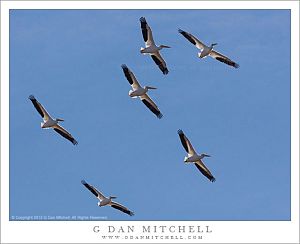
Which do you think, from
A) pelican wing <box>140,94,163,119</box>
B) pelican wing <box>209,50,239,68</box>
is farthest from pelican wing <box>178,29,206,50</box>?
pelican wing <box>140,94,163,119</box>

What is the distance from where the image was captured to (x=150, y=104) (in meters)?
47.7

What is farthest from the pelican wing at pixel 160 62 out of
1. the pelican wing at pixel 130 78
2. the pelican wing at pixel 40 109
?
the pelican wing at pixel 40 109

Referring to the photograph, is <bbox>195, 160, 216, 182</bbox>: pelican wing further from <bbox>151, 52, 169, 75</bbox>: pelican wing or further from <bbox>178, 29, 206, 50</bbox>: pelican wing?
<bbox>178, 29, 206, 50</bbox>: pelican wing

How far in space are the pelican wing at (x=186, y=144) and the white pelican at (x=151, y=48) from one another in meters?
3.07

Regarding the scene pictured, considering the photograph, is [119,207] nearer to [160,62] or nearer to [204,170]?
[204,170]

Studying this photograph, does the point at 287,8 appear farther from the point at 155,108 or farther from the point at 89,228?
the point at 89,228

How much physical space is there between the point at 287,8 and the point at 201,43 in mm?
5087

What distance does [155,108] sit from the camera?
4775cm

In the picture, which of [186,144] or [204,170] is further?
[204,170]

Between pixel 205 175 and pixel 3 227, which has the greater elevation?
pixel 205 175

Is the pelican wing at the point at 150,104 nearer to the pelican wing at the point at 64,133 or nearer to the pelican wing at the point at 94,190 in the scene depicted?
the pelican wing at the point at 64,133

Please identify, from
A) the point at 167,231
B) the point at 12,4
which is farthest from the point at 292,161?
the point at 12,4

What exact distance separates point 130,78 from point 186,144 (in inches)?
152

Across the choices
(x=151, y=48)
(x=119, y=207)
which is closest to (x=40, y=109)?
(x=151, y=48)
